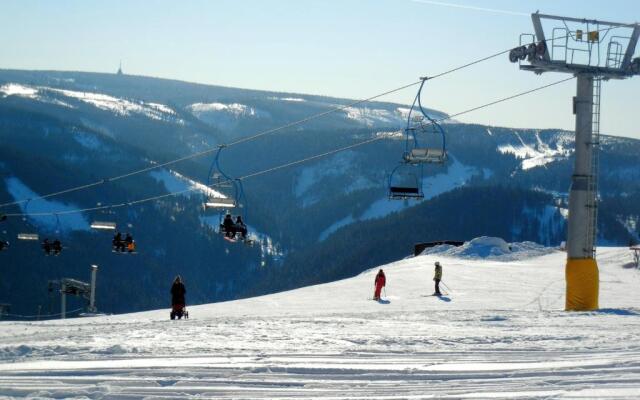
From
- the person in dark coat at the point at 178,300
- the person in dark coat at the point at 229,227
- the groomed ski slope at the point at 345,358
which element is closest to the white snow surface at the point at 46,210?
the person in dark coat at the point at 229,227

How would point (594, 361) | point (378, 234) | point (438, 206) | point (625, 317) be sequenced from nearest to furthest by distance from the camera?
1. point (594, 361)
2. point (625, 317)
3. point (378, 234)
4. point (438, 206)

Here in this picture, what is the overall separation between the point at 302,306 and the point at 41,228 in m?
143

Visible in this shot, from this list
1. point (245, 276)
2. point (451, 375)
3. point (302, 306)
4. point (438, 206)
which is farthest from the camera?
point (245, 276)

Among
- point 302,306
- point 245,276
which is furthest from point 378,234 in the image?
point 302,306

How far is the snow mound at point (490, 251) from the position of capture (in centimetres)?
5191

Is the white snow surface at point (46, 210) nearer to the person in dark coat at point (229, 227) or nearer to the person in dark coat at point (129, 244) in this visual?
the person in dark coat at point (129, 244)

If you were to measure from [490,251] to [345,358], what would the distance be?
3983 centimetres

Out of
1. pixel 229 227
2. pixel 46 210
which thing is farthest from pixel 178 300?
pixel 46 210

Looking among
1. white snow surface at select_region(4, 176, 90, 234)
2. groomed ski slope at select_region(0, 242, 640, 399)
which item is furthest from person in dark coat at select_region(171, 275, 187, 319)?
white snow surface at select_region(4, 176, 90, 234)

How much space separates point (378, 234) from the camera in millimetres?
162000

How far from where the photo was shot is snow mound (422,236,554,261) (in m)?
51.9

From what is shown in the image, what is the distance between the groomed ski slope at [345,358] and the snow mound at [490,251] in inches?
1090

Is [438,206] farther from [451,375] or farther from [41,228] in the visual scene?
[451,375]

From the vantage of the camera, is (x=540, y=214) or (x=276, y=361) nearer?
(x=276, y=361)
